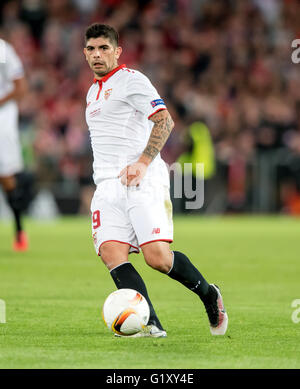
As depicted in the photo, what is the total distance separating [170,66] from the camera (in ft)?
80.9

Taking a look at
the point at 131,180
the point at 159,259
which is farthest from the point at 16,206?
the point at 159,259

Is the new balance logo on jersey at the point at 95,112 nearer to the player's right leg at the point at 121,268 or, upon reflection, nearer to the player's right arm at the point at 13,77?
the player's right leg at the point at 121,268

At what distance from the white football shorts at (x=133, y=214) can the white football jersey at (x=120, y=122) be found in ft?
0.47

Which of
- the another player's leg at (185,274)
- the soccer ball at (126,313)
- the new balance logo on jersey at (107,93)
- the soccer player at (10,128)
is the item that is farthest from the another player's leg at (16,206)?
the soccer ball at (126,313)

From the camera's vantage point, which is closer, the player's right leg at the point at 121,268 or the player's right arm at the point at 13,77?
the player's right leg at the point at 121,268

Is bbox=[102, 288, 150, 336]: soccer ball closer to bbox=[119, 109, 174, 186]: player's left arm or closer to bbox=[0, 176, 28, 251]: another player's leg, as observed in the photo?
bbox=[119, 109, 174, 186]: player's left arm

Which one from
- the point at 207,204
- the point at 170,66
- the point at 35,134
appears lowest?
the point at 207,204

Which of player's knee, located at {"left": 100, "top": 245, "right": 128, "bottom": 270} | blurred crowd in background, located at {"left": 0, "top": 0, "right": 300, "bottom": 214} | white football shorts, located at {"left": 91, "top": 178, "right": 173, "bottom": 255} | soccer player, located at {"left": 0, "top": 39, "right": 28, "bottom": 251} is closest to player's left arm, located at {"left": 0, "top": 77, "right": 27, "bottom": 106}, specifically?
soccer player, located at {"left": 0, "top": 39, "right": 28, "bottom": 251}

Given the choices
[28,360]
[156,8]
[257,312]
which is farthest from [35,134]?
[28,360]

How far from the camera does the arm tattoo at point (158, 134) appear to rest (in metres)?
6.72

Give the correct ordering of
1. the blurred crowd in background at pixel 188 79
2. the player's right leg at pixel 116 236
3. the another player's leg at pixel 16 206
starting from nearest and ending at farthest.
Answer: the player's right leg at pixel 116 236 < the another player's leg at pixel 16 206 < the blurred crowd in background at pixel 188 79
